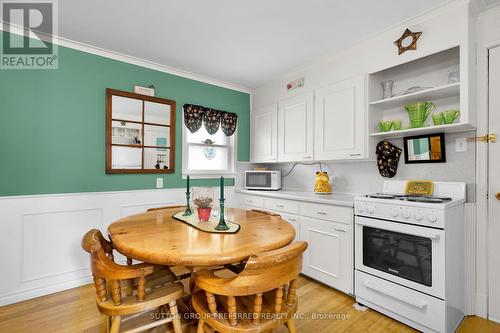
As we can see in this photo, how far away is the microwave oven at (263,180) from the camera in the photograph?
11.6ft

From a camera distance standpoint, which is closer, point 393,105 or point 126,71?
point 393,105

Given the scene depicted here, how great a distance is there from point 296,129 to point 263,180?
2.91 ft

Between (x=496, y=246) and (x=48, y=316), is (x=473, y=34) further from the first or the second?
(x=48, y=316)

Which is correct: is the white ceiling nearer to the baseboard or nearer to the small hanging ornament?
the small hanging ornament

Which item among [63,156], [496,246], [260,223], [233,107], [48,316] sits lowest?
[48,316]

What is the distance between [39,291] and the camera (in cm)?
237

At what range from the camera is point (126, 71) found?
2908 millimetres

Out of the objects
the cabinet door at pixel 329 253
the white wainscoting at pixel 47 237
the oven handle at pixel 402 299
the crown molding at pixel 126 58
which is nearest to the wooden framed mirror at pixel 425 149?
the cabinet door at pixel 329 253

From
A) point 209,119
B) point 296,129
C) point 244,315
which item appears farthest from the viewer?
point 209,119

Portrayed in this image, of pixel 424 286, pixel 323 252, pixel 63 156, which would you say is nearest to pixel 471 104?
pixel 424 286

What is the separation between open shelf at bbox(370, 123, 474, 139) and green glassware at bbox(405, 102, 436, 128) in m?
0.08

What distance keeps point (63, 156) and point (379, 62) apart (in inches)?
129

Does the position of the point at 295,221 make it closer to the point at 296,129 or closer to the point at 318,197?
the point at 318,197

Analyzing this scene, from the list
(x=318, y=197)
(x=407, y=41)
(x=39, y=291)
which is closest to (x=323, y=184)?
(x=318, y=197)
